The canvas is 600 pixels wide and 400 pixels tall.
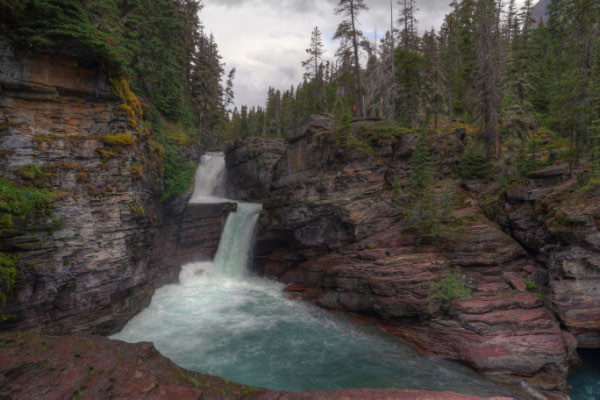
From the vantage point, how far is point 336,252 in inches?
738

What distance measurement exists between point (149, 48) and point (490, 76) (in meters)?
26.6

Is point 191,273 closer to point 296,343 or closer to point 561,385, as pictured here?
point 296,343

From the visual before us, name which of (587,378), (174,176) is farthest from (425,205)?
(174,176)

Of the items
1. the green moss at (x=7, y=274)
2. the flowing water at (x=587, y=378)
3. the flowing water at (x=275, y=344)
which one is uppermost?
the green moss at (x=7, y=274)

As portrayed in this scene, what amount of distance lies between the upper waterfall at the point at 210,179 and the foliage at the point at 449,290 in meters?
23.8

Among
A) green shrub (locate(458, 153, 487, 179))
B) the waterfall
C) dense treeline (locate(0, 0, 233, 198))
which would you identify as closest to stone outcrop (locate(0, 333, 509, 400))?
dense treeline (locate(0, 0, 233, 198))

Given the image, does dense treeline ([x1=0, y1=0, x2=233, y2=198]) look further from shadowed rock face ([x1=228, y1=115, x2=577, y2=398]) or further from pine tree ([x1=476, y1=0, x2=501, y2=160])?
pine tree ([x1=476, y1=0, x2=501, y2=160])

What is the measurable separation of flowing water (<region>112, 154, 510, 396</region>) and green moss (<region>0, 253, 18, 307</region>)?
544 centimetres

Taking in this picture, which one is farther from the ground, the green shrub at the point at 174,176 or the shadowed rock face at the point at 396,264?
the green shrub at the point at 174,176

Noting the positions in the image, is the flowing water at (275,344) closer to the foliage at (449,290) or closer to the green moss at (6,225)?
the foliage at (449,290)

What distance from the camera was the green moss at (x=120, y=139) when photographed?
13211 mm

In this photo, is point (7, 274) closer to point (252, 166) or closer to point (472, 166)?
point (252, 166)

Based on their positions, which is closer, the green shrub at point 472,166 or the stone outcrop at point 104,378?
the stone outcrop at point 104,378

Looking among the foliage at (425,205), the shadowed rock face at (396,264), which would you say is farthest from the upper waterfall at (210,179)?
the foliage at (425,205)
